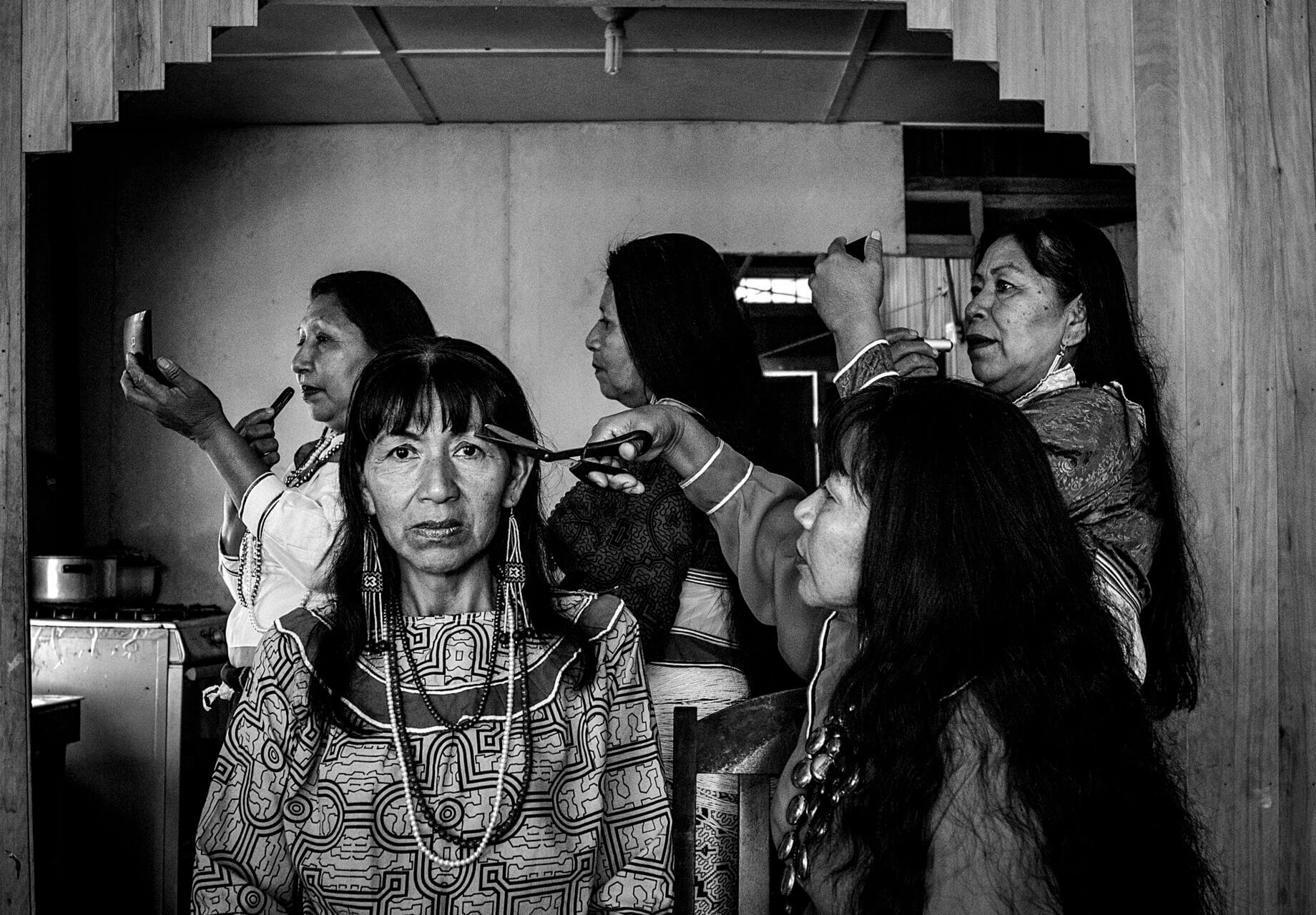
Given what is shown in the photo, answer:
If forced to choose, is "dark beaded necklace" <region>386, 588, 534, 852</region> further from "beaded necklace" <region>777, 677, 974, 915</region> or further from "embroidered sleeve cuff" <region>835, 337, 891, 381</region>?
"embroidered sleeve cuff" <region>835, 337, 891, 381</region>

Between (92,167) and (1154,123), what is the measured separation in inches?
166

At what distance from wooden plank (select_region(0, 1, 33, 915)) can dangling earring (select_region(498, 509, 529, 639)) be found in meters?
1.34

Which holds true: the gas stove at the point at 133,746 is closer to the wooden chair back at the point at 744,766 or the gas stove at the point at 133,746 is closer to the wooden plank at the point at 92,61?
the wooden plank at the point at 92,61

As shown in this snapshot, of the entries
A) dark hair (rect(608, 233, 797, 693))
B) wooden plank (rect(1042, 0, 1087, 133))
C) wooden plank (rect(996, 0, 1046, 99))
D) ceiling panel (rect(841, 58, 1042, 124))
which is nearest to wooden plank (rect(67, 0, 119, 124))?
dark hair (rect(608, 233, 797, 693))

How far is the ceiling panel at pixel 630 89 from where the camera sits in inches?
171

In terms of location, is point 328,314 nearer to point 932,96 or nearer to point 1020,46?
point 1020,46

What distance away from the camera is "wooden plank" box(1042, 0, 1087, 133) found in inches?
109

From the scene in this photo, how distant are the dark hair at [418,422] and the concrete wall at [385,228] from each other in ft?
10.3

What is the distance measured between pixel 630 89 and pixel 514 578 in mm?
3188

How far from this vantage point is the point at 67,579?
4.12m

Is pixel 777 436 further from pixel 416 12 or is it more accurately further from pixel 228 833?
pixel 416 12

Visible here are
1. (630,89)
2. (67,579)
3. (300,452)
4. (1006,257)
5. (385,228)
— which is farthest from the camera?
(385,228)

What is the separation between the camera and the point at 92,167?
5047mm

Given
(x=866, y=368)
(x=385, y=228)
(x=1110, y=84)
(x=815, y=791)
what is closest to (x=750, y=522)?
(x=866, y=368)
